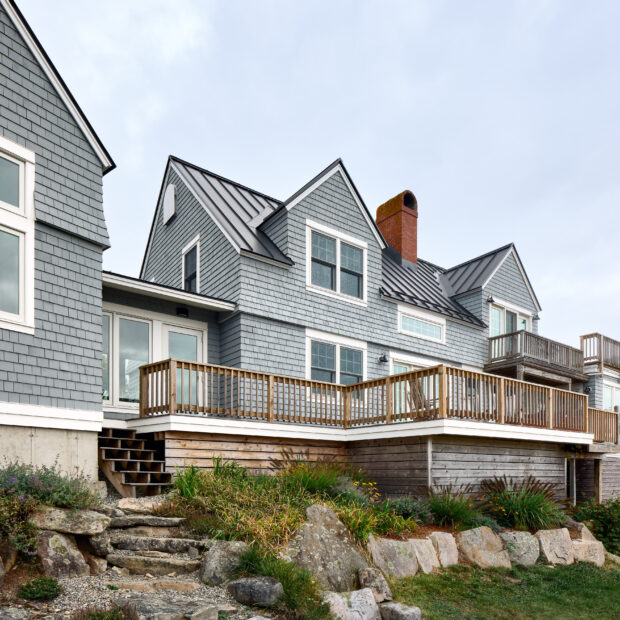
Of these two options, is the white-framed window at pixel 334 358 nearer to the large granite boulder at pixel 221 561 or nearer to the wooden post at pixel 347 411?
the wooden post at pixel 347 411

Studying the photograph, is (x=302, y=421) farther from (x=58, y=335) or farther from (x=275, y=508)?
(x=58, y=335)

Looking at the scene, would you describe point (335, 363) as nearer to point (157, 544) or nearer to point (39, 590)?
point (157, 544)

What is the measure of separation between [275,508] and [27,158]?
6.67 metres

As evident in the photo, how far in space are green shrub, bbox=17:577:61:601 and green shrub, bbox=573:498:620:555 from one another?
1134 centimetres

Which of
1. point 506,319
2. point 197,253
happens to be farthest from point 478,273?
point 197,253

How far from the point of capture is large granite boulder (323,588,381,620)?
295 inches

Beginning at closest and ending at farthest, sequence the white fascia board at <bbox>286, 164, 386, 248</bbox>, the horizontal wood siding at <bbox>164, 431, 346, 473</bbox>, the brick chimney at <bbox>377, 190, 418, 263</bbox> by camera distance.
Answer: the horizontal wood siding at <bbox>164, 431, 346, 473</bbox> < the white fascia board at <bbox>286, 164, 386, 248</bbox> < the brick chimney at <bbox>377, 190, 418, 263</bbox>

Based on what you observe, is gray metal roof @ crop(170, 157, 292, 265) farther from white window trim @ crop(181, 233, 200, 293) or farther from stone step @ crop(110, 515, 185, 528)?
stone step @ crop(110, 515, 185, 528)

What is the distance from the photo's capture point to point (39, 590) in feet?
20.9

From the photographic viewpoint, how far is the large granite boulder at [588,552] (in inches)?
Answer: 464

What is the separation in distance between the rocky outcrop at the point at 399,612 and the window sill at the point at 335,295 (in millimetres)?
8662

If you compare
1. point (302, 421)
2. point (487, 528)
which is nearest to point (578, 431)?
point (487, 528)

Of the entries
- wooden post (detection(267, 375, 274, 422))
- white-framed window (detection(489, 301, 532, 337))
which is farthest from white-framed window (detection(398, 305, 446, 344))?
wooden post (detection(267, 375, 274, 422))

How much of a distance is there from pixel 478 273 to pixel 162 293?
12.5m
